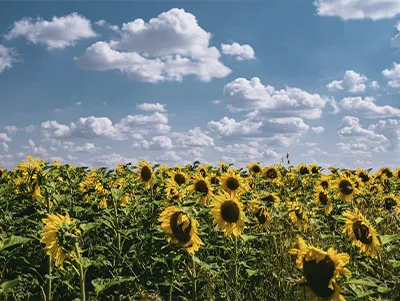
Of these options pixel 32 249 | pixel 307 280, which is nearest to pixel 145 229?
pixel 32 249

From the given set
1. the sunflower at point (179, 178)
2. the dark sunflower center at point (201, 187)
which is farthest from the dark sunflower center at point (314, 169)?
the dark sunflower center at point (201, 187)

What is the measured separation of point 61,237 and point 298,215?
13.6ft

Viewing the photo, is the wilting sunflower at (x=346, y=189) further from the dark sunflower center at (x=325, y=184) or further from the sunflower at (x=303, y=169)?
the sunflower at (x=303, y=169)

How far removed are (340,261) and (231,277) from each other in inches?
103

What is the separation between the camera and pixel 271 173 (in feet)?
38.9

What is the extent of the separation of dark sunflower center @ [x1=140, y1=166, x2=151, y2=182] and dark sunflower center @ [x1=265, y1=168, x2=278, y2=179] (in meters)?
4.07

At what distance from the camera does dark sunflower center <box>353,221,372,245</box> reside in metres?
5.16

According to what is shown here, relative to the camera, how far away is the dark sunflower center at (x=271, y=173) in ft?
38.7

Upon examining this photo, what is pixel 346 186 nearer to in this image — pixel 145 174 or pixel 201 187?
pixel 201 187

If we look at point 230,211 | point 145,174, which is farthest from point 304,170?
point 230,211

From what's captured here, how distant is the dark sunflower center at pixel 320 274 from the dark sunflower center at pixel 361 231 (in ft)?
5.60

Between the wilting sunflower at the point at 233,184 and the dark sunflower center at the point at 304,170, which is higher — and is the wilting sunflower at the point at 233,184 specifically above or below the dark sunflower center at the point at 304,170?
below

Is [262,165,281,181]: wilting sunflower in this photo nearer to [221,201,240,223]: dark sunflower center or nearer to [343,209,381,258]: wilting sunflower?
[221,201,240,223]: dark sunflower center

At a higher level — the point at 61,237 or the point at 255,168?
the point at 255,168
